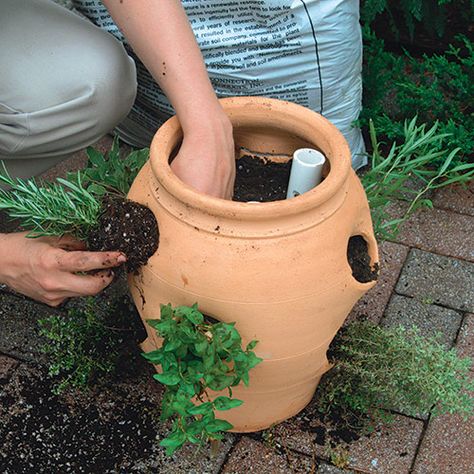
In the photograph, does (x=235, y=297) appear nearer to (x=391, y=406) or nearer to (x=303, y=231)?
(x=303, y=231)

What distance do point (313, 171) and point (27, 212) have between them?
0.64m

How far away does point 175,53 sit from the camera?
5.40 feet

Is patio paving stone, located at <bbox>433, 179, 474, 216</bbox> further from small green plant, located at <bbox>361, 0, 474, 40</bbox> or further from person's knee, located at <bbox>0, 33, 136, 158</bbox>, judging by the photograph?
person's knee, located at <bbox>0, 33, 136, 158</bbox>

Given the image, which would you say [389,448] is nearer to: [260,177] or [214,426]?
[214,426]

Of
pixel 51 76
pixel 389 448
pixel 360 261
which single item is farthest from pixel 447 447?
pixel 51 76

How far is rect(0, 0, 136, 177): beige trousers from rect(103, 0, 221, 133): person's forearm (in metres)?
0.36

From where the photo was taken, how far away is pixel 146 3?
1.64 meters

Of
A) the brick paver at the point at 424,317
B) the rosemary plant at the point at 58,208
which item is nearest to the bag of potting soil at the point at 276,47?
the brick paver at the point at 424,317

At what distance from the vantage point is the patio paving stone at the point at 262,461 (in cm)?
185

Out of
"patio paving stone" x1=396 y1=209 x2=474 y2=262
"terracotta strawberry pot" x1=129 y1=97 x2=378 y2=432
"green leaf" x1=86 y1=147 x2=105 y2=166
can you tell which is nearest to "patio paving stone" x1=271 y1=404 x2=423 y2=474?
"terracotta strawberry pot" x1=129 y1=97 x2=378 y2=432

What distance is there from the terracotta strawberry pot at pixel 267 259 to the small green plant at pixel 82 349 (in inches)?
12.4

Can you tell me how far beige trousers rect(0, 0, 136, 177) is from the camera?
6.40 ft

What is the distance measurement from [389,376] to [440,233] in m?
0.82

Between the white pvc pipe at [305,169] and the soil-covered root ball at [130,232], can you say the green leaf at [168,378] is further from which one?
the white pvc pipe at [305,169]
